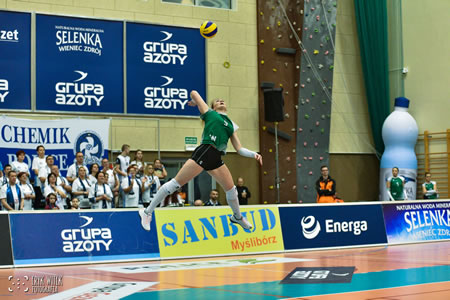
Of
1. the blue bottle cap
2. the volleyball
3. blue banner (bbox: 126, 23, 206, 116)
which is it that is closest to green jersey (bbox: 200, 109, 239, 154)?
the volleyball

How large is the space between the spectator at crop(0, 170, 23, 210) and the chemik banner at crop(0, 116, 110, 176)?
120 inches

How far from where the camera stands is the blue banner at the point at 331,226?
1403 centimetres

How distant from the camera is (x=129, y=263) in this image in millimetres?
11641

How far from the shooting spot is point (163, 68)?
2080cm

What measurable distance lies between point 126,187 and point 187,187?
5235 millimetres

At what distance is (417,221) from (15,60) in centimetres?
1158

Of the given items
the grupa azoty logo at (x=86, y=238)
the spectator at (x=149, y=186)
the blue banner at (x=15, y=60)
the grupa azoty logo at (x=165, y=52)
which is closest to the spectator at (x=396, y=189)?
the grupa azoty logo at (x=165, y=52)

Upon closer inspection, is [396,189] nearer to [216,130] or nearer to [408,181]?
[408,181]

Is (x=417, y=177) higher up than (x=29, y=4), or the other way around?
(x=29, y=4)

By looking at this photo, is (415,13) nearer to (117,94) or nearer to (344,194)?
(344,194)

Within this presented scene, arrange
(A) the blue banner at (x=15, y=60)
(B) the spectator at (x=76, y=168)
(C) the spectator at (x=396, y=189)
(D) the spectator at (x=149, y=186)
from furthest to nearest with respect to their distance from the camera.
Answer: (C) the spectator at (x=396, y=189) → (A) the blue banner at (x=15, y=60) → (D) the spectator at (x=149, y=186) → (B) the spectator at (x=76, y=168)

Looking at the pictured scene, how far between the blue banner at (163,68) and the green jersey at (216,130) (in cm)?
1130

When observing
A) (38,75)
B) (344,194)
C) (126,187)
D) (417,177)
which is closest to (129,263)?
(126,187)

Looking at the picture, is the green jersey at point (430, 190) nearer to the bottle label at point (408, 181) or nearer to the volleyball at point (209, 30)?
the bottle label at point (408, 181)
